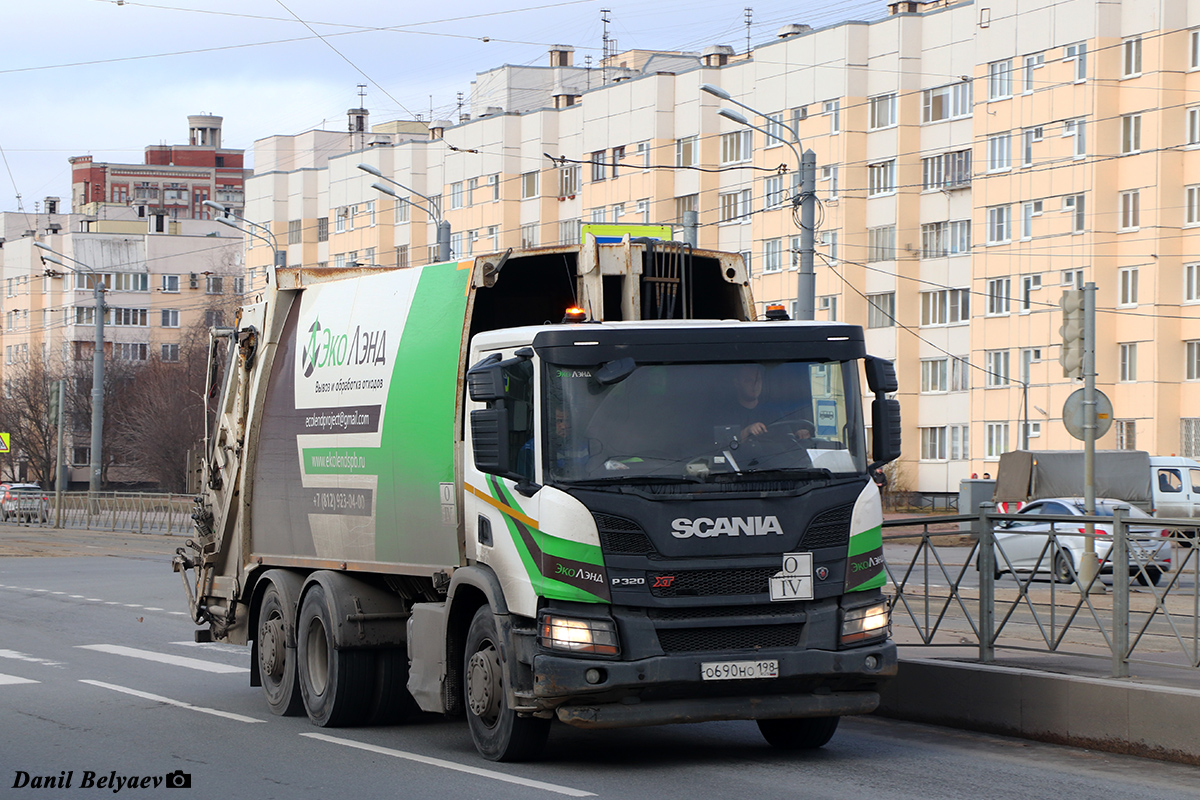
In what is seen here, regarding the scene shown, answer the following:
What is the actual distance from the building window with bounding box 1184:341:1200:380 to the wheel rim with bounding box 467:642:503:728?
46.8 metres

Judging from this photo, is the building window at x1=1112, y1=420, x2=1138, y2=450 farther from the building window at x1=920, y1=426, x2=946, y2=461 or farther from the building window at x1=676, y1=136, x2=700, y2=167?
the building window at x1=676, y1=136, x2=700, y2=167

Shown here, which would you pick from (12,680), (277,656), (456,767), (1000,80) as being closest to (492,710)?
(456,767)

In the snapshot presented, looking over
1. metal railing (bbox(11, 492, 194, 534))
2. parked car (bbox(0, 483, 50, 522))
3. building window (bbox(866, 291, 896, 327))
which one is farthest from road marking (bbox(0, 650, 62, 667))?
building window (bbox(866, 291, 896, 327))

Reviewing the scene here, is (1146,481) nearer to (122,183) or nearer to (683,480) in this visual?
(683,480)

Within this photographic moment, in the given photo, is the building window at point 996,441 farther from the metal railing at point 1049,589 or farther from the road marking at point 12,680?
the road marking at point 12,680

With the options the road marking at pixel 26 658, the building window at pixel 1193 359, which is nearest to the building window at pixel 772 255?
the building window at pixel 1193 359

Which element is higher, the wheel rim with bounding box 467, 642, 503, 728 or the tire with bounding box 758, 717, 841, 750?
the wheel rim with bounding box 467, 642, 503, 728

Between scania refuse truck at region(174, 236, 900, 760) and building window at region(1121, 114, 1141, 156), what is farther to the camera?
building window at region(1121, 114, 1141, 156)

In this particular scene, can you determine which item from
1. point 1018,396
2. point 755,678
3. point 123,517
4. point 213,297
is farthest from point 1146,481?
point 213,297

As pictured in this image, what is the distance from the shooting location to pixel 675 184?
70.9m

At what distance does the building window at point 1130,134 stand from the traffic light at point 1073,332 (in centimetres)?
3423

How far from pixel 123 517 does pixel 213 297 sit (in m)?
67.9

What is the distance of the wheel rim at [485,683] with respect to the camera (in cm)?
944

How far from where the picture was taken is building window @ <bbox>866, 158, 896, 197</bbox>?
62.6 meters
